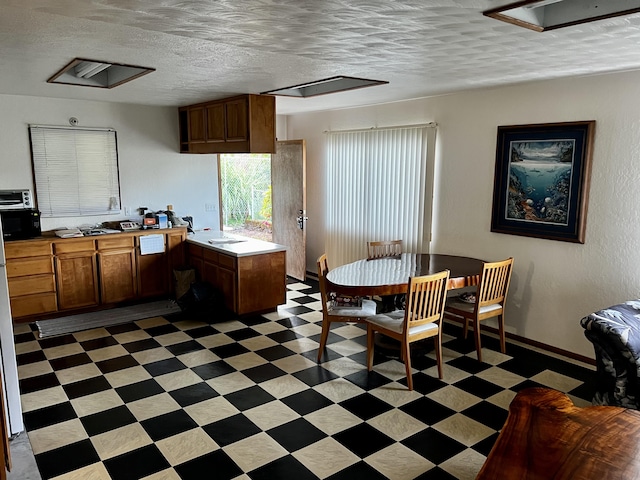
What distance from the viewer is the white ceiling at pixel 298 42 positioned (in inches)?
79.0

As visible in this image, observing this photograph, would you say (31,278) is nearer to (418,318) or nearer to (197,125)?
(197,125)

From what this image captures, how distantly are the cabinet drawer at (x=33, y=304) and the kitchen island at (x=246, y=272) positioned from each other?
5.13 ft

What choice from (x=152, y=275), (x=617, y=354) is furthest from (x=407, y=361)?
(x=152, y=275)

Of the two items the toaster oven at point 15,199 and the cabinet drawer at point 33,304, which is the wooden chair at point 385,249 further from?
the toaster oven at point 15,199

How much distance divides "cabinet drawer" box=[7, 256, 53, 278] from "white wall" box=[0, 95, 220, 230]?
20.9 inches

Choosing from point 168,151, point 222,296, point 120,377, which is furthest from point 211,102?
point 120,377

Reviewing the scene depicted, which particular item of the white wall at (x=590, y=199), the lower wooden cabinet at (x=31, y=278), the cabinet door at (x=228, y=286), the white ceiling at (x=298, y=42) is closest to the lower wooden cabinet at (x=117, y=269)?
the lower wooden cabinet at (x=31, y=278)

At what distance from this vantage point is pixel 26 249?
471 cm

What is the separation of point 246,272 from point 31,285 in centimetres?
215

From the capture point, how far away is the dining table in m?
3.67

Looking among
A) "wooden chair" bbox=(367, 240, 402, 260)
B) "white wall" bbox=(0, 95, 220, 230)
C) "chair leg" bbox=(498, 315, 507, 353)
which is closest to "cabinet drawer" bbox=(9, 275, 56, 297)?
"white wall" bbox=(0, 95, 220, 230)

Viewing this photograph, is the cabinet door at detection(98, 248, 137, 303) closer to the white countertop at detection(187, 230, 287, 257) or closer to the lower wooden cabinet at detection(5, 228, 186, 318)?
the lower wooden cabinet at detection(5, 228, 186, 318)

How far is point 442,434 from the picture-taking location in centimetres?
296

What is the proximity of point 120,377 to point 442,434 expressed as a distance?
96.1 inches
